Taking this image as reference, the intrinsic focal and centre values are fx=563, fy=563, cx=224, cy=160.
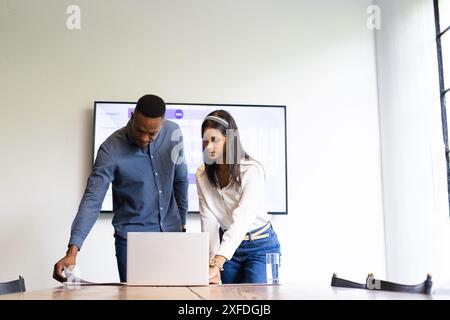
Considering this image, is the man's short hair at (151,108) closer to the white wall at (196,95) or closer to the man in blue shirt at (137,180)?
the man in blue shirt at (137,180)

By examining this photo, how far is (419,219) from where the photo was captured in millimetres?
3318

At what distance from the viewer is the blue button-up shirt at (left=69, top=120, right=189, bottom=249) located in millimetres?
2363

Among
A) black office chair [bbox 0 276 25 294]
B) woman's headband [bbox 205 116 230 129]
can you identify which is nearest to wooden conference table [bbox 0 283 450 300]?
black office chair [bbox 0 276 25 294]

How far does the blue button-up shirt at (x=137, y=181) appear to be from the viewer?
2.36 m

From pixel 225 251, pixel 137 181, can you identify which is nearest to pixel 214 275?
pixel 225 251

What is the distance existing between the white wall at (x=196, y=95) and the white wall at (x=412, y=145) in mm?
102

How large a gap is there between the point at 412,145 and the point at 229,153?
1.66 meters

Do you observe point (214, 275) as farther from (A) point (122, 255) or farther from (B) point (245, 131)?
(B) point (245, 131)

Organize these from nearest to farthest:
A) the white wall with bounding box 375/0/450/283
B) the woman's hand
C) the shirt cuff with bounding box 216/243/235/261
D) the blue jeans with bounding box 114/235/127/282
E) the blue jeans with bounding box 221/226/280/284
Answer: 1. the woman's hand
2. the shirt cuff with bounding box 216/243/235/261
3. the blue jeans with bounding box 221/226/280/284
4. the blue jeans with bounding box 114/235/127/282
5. the white wall with bounding box 375/0/450/283

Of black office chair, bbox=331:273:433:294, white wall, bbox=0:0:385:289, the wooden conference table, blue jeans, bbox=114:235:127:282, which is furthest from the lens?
white wall, bbox=0:0:385:289

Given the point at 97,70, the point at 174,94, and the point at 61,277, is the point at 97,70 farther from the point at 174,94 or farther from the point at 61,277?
the point at 61,277

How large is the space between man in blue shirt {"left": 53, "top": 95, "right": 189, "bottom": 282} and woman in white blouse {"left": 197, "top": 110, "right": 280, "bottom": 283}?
0.23m

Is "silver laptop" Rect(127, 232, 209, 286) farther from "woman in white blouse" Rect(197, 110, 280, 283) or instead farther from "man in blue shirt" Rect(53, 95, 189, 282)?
"man in blue shirt" Rect(53, 95, 189, 282)

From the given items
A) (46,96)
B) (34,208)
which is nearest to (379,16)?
(46,96)
